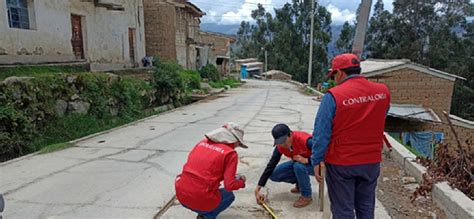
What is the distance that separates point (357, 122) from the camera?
8.23 ft

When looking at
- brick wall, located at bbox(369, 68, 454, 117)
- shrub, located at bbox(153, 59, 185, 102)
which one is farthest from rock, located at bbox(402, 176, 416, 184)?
shrub, located at bbox(153, 59, 185, 102)

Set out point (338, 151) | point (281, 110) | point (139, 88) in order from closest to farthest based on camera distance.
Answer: point (338, 151)
point (139, 88)
point (281, 110)

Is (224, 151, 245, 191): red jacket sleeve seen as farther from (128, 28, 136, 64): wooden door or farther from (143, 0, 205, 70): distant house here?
(143, 0, 205, 70): distant house

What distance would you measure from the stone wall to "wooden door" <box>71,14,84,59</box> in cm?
845

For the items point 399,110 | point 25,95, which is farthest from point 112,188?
point 399,110

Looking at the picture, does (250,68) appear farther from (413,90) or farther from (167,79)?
(413,90)

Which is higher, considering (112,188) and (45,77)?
(45,77)

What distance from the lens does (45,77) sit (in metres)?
7.87

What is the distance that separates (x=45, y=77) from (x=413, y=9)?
1436 inches

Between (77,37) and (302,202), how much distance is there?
12788mm

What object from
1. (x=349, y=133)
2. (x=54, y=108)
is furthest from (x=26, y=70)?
(x=349, y=133)

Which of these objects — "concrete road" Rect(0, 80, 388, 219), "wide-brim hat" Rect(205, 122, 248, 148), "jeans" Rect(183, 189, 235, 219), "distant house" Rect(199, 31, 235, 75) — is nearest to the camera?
"wide-brim hat" Rect(205, 122, 248, 148)

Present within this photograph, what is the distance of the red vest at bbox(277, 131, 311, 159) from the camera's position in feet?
11.2

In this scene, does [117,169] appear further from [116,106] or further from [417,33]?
[417,33]
